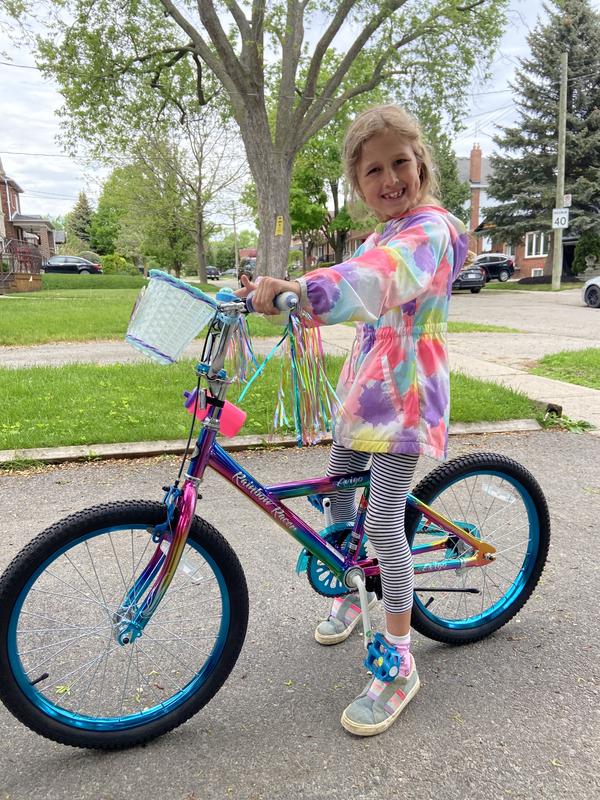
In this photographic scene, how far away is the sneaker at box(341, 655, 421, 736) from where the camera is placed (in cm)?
197

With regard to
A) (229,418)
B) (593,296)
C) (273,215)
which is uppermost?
(273,215)

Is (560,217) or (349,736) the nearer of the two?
(349,736)

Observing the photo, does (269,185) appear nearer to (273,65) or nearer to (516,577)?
(273,65)

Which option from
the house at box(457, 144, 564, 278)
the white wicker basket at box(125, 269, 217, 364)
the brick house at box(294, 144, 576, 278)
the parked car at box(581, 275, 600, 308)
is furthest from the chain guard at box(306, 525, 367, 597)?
the house at box(457, 144, 564, 278)

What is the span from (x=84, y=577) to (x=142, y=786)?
83cm

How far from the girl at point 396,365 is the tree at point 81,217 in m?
80.9

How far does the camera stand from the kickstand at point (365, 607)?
207 cm

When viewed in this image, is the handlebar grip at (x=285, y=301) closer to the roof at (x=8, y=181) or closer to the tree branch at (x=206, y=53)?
the tree branch at (x=206, y=53)

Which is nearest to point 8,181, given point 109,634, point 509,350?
point 509,350

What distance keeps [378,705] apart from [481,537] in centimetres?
88

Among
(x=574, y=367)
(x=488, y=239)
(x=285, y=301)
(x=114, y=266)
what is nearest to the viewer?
(x=285, y=301)

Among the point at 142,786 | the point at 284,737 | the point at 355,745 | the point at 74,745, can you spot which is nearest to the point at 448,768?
the point at 355,745

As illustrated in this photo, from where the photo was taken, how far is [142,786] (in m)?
1.77

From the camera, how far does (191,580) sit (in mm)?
1939
